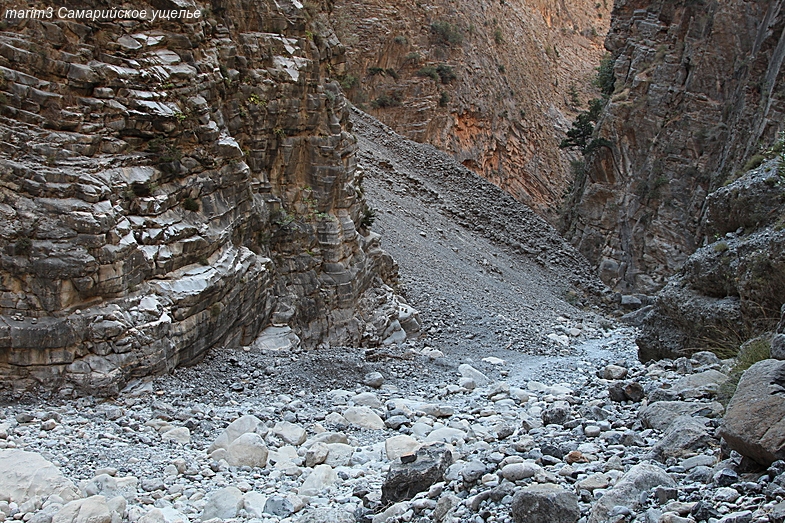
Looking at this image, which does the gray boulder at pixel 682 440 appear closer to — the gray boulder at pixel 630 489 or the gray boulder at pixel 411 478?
the gray boulder at pixel 630 489

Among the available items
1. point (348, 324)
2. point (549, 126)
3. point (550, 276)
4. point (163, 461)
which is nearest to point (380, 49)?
point (549, 126)

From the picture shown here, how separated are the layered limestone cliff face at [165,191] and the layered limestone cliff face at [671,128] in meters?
15.9

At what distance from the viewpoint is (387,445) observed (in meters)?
7.20

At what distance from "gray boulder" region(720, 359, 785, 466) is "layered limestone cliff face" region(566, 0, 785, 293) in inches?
788

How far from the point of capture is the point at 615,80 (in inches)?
1212

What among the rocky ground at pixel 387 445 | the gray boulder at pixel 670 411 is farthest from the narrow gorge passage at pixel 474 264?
the gray boulder at pixel 670 411

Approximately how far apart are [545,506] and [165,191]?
24.1ft

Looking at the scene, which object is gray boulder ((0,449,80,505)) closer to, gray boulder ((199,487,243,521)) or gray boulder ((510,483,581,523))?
gray boulder ((199,487,243,521))

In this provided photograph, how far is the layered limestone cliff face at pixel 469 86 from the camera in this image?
3312 centimetres

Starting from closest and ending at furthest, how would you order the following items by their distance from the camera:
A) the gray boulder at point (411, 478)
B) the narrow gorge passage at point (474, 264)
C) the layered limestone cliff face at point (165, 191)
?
the gray boulder at point (411, 478)
the layered limestone cliff face at point (165, 191)
the narrow gorge passage at point (474, 264)

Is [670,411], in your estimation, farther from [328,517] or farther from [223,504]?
[223,504]

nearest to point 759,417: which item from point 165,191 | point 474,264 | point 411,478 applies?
point 411,478

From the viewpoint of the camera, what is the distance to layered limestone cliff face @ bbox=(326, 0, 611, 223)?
3312 cm

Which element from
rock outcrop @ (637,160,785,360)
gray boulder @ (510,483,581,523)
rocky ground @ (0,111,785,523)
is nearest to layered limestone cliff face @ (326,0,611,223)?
rocky ground @ (0,111,785,523)
